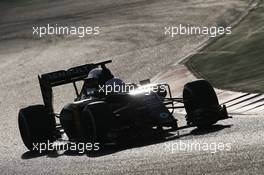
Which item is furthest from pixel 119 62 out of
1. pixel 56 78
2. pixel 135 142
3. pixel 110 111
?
pixel 110 111

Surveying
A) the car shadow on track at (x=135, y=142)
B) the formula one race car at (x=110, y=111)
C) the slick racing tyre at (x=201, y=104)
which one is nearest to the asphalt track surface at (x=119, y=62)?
the car shadow on track at (x=135, y=142)

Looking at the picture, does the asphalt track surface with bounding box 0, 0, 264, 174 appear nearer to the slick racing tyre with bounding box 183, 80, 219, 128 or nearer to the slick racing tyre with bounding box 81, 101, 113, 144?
the slick racing tyre with bounding box 183, 80, 219, 128

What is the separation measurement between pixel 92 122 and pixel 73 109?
952mm

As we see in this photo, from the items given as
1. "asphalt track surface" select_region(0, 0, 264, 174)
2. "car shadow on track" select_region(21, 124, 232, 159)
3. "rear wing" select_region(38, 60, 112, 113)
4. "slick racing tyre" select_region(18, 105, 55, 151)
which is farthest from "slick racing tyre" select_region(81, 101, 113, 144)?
"rear wing" select_region(38, 60, 112, 113)

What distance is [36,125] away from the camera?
15867mm

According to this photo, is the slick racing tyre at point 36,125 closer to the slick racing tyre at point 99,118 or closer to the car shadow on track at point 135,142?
the car shadow on track at point 135,142

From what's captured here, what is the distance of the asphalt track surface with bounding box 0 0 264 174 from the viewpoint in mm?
10773

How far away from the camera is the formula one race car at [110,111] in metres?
13.7

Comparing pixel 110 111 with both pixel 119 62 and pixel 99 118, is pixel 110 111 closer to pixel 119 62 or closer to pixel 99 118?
pixel 99 118

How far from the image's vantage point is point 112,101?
571 inches

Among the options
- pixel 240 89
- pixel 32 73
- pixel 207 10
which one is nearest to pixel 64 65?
pixel 32 73

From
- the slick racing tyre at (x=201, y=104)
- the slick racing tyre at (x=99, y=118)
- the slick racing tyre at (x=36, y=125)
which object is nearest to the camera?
the slick racing tyre at (x=99, y=118)

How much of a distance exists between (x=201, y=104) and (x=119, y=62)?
13834 millimetres

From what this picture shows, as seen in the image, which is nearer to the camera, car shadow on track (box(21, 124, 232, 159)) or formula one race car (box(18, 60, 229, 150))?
car shadow on track (box(21, 124, 232, 159))
